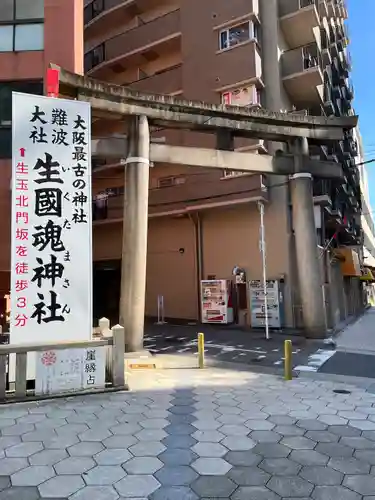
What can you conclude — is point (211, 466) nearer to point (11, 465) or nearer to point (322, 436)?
point (322, 436)

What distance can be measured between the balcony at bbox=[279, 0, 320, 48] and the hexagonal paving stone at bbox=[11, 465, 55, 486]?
19506 mm

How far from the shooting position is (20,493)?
357cm

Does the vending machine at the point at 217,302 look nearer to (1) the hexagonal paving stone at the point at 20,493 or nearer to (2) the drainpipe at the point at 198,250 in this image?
(2) the drainpipe at the point at 198,250

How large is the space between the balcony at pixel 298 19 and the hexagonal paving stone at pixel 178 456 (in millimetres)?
18796

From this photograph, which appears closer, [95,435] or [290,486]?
[290,486]

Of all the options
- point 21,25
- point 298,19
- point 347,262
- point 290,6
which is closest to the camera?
point 21,25

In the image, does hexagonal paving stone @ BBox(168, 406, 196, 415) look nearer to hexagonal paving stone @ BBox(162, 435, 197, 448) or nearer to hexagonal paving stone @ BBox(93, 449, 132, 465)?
hexagonal paving stone @ BBox(162, 435, 197, 448)

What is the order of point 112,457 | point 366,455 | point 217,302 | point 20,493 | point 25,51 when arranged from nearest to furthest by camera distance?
point 20,493, point 112,457, point 366,455, point 25,51, point 217,302

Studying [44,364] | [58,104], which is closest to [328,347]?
[44,364]

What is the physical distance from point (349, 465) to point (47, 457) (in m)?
3.13

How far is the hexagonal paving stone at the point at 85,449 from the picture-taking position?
438cm

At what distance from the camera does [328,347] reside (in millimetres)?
12039

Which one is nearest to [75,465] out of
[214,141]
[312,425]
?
[312,425]

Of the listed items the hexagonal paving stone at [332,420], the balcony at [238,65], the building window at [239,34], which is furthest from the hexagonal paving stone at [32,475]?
the building window at [239,34]
